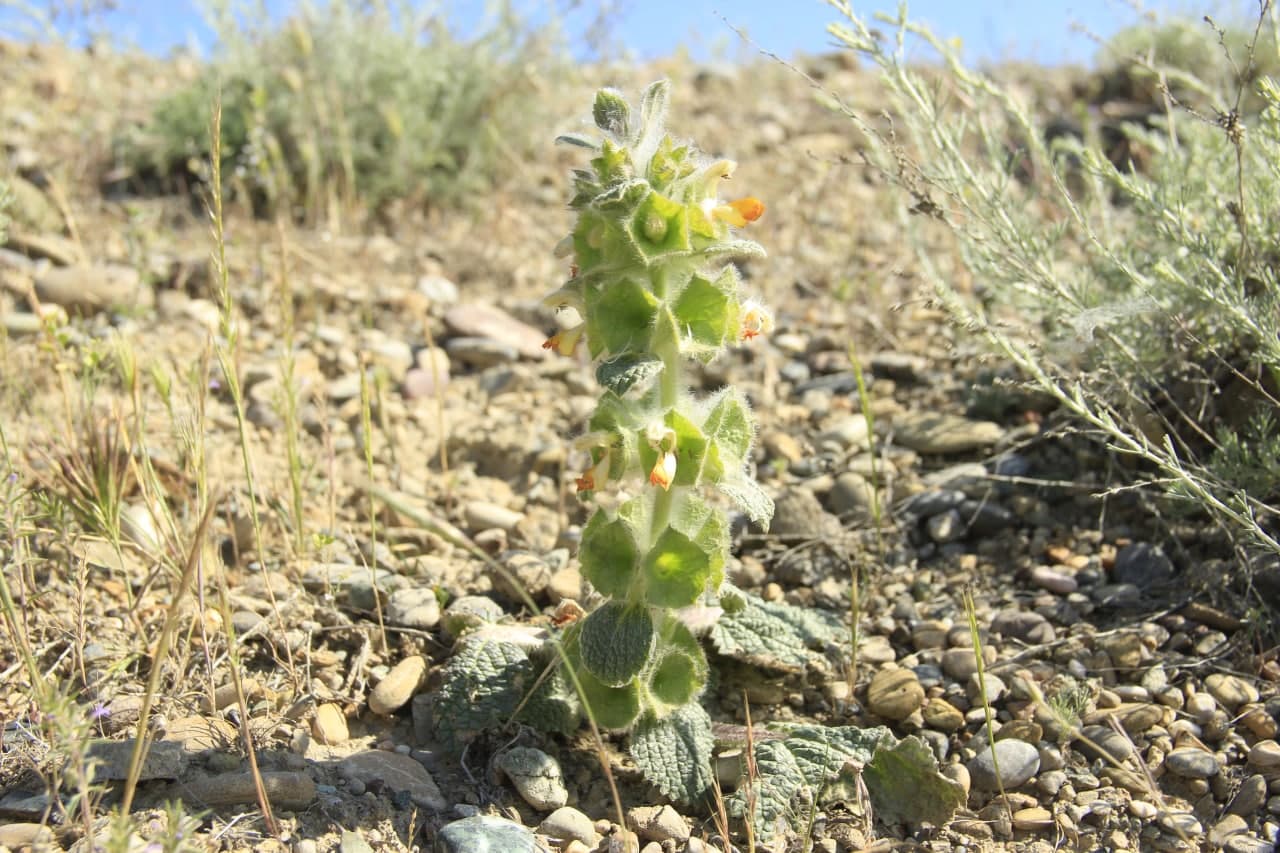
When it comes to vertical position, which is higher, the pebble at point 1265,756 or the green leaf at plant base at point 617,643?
the pebble at point 1265,756

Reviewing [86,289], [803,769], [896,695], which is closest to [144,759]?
[803,769]

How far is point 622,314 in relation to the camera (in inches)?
83.0

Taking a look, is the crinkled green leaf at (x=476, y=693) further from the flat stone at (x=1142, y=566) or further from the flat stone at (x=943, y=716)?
the flat stone at (x=1142, y=566)

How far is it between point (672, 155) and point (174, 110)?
439 centimetres

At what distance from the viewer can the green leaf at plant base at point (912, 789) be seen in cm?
225

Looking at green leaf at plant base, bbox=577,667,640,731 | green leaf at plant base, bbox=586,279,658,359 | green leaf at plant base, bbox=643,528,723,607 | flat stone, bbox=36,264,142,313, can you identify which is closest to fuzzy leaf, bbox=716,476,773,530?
green leaf at plant base, bbox=643,528,723,607

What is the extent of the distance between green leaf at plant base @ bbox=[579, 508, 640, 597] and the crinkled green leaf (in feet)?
1.13

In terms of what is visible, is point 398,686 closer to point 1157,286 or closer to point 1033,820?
point 1033,820

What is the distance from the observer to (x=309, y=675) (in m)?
2.54

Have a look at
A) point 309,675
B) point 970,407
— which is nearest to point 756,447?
point 970,407

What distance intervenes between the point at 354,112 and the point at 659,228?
4.12 m

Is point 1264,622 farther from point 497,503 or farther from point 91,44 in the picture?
point 91,44

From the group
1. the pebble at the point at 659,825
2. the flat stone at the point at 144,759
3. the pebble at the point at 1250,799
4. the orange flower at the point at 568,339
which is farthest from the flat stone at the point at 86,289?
the pebble at the point at 1250,799

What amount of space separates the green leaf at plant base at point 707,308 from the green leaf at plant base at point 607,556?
16.6 inches
